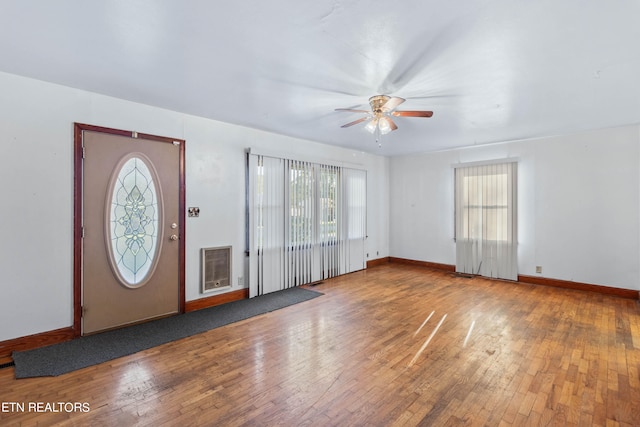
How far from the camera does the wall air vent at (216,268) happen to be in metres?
4.23

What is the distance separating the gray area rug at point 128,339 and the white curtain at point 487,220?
3.70 meters

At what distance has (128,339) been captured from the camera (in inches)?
126

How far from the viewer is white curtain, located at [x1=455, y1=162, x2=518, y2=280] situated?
18.5 feet

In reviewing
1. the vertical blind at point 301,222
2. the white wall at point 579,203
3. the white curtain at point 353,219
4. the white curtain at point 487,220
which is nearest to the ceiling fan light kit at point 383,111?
the vertical blind at point 301,222

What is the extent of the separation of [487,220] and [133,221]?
19.2 ft

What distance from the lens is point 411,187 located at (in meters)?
7.15

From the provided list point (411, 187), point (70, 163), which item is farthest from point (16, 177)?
point (411, 187)

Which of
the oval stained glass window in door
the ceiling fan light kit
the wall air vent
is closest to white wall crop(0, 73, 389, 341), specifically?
the oval stained glass window in door

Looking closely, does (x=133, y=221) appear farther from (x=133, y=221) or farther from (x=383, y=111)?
(x=383, y=111)

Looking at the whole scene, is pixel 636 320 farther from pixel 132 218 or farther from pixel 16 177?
pixel 16 177

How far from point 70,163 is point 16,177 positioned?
1.44ft

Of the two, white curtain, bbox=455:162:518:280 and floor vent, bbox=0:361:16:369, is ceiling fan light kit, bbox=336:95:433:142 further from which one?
floor vent, bbox=0:361:16:369

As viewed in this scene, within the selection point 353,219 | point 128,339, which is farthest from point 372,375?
point 353,219

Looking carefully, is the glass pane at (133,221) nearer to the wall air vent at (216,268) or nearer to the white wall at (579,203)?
the wall air vent at (216,268)
